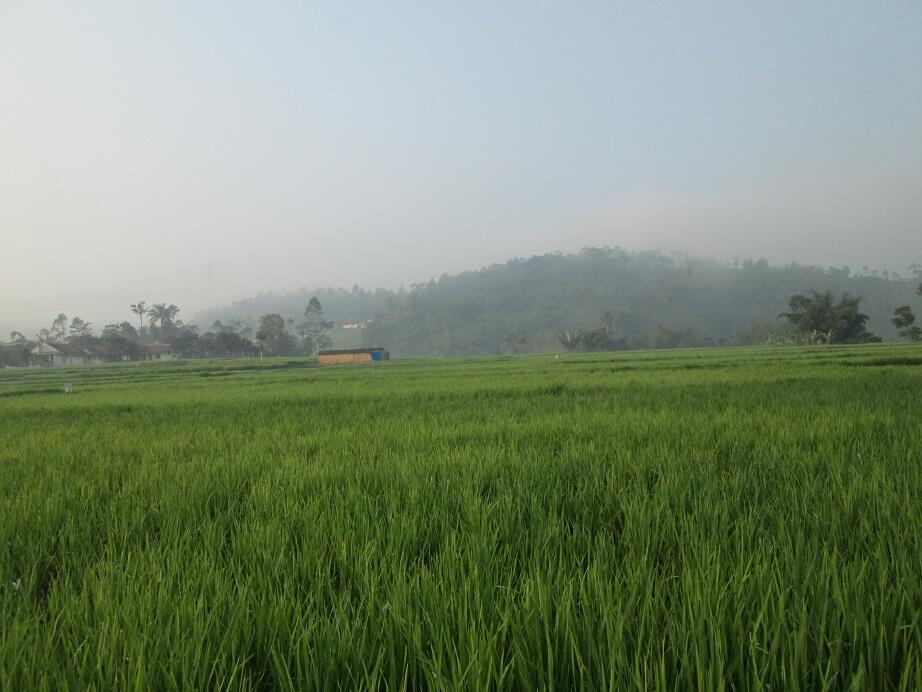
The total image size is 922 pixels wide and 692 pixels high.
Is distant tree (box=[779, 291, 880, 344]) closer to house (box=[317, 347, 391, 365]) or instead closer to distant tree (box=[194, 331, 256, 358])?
house (box=[317, 347, 391, 365])

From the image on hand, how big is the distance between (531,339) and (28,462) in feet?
344

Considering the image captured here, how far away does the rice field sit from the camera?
2.90 feet

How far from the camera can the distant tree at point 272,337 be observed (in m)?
80.7

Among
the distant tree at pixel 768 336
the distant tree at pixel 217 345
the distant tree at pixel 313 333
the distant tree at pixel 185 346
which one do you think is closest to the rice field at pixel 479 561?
the distant tree at pixel 768 336

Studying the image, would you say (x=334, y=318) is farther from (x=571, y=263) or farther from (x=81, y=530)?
(x=81, y=530)

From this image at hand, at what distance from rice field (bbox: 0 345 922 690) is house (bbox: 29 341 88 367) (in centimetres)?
7570

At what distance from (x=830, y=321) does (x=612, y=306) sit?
6720 centimetres

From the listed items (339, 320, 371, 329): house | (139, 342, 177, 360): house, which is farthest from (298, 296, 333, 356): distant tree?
(139, 342, 177, 360): house

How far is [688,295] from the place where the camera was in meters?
123

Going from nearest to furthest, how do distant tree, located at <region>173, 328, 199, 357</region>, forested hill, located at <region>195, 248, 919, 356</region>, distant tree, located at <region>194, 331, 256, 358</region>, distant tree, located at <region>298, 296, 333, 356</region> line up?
distant tree, located at <region>173, 328, 199, 357</region> → distant tree, located at <region>194, 331, 256, 358</region> → distant tree, located at <region>298, 296, 333, 356</region> → forested hill, located at <region>195, 248, 919, 356</region>

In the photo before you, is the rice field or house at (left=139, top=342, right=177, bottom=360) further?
house at (left=139, top=342, right=177, bottom=360)

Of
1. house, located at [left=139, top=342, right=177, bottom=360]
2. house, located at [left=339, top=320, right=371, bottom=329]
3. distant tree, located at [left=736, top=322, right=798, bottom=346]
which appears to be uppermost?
house, located at [left=339, top=320, right=371, bottom=329]

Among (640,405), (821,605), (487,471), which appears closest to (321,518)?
(487,471)

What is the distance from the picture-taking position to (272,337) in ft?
269
